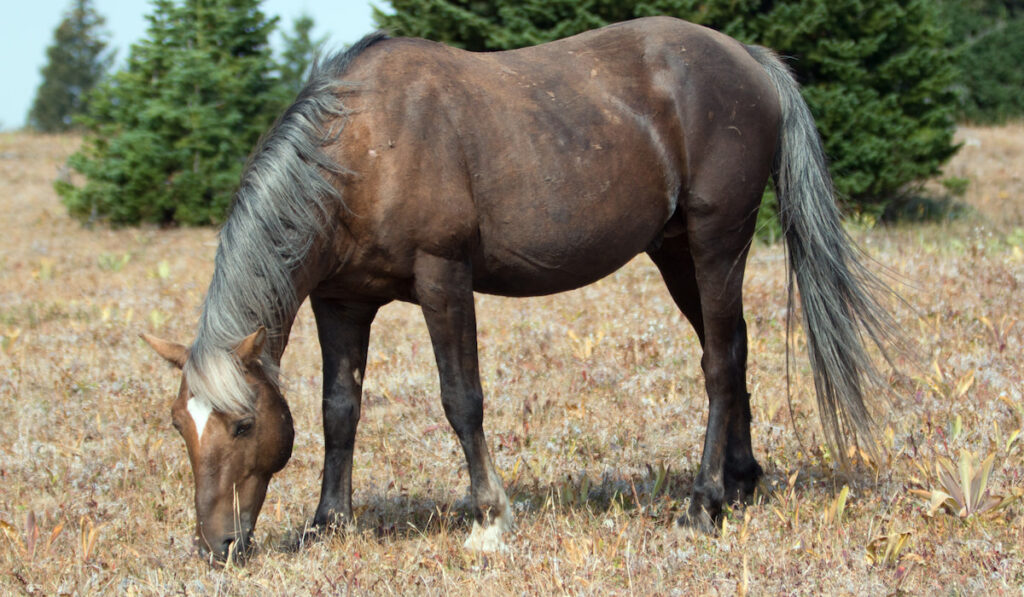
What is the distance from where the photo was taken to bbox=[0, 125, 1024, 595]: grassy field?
3.56 metres

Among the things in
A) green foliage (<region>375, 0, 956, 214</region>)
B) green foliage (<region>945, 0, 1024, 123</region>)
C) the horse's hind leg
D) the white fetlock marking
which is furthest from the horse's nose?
green foliage (<region>945, 0, 1024, 123</region>)

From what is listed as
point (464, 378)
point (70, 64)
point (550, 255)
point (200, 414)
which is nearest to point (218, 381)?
point (200, 414)

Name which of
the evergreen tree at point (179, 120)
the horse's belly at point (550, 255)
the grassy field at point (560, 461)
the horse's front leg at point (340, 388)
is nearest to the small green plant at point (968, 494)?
the grassy field at point (560, 461)

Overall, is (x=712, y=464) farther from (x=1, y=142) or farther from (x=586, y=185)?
(x=1, y=142)

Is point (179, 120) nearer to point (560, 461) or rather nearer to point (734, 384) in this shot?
point (560, 461)

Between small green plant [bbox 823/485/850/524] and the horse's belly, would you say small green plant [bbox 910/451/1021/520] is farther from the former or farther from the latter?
the horse's belly

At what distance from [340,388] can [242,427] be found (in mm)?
782

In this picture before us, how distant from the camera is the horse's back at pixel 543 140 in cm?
373

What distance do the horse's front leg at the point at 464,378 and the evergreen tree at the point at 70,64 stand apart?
149ft

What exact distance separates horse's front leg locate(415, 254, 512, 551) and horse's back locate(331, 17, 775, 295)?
152 millimetres

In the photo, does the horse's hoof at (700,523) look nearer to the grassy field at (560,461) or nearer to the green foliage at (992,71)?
the grassy field at (560,461)

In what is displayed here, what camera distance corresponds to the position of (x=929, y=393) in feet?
17.9

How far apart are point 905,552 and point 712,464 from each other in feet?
3.09

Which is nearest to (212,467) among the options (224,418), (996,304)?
(224,418)
